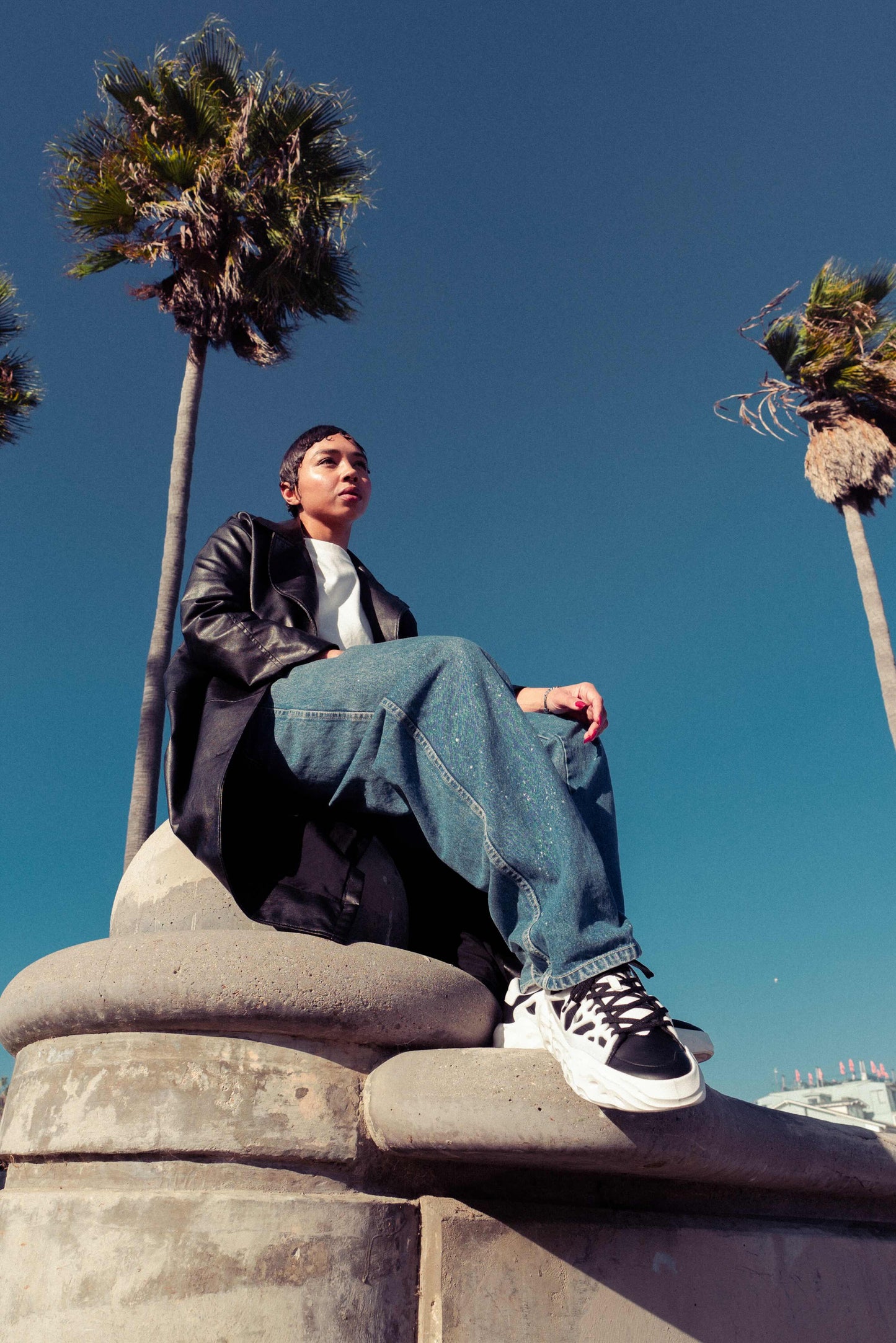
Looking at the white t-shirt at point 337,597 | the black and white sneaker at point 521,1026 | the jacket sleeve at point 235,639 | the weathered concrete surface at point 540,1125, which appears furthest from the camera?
the white t-shirt at point 337,597

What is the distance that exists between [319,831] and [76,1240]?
3.15ft

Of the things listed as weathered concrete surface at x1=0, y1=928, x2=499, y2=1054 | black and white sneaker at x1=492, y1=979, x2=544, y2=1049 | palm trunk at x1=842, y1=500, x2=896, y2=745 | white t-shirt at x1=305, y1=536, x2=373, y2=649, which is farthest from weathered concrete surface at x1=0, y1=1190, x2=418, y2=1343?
palm trunk at x1=842, y1=500, x2=896, y2=745

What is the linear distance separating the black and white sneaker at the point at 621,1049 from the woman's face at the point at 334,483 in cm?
208

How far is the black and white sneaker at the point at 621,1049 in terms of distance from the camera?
1.54 metres

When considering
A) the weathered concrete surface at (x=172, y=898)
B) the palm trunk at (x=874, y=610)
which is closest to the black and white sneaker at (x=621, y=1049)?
the weathered concrete surface at (x=172, y=898)

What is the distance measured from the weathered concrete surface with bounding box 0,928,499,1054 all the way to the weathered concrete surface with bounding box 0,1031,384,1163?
1.7 inches

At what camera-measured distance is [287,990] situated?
188 cm

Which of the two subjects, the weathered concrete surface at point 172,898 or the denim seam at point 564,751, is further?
the denim seam at point 564,751

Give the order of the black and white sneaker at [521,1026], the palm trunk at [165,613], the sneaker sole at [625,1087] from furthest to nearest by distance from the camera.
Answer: the palm trunk at [165,613] → the black and white sneaker at [521,1026] → the sneaker sole at [625,1087]

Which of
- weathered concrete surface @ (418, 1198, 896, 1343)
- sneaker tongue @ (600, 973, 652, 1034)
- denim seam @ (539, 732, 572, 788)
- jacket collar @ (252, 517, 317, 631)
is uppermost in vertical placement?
jacket collar @ (252, 517, 317, 631)

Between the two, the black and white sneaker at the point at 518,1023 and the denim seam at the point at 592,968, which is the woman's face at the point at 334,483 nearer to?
the black and white sneaker at the point at 518,1023

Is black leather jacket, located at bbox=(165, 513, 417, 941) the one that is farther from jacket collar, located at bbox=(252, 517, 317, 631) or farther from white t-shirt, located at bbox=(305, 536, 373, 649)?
white t-shirt, located at bbox=(305, 536, 373, 649)

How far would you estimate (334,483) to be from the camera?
10.6 ft

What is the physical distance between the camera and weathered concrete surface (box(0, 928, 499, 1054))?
73.9 inches
